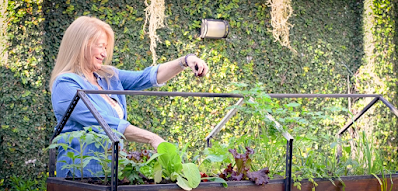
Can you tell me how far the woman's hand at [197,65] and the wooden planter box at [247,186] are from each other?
61 cm

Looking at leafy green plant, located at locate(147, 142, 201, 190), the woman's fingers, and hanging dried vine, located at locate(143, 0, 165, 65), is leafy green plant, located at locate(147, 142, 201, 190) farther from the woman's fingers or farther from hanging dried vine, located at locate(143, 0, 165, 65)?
hanging dried vine, located at locate(143, 0, 165, 65)

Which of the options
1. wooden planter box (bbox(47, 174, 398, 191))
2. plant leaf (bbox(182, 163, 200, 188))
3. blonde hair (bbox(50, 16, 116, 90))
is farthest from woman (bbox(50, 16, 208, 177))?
plant leaf (bbox(182, 163, 200, 188))

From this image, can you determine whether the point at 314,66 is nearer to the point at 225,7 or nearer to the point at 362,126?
the point at 362,126

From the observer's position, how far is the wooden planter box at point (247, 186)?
1.50m

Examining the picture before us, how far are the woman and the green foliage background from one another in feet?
5.78

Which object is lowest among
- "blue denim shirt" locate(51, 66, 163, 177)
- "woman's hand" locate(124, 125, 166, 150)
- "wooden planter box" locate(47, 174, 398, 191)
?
"wooden planter box" locate(47, 174, 398, 191)

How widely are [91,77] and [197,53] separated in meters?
2.53

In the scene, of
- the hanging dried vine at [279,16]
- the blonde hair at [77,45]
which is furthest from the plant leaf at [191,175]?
the hanging dried vine at [279,16]

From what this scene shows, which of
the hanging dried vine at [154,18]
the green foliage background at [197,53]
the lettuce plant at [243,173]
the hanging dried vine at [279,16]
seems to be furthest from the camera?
the hanging dried vine at [279,16]

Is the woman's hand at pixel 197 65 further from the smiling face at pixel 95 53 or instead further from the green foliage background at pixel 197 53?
the green foliage background at pixel 197 53

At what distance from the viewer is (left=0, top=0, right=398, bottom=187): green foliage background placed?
3.84 metres

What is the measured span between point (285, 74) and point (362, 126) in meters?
1.15

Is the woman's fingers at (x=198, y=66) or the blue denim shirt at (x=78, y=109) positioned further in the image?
the woman's fingers at (x=198, y=66)

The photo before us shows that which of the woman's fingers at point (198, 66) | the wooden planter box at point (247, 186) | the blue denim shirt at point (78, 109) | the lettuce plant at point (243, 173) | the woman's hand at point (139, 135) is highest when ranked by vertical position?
the woman's fingers at point (198, 66)
